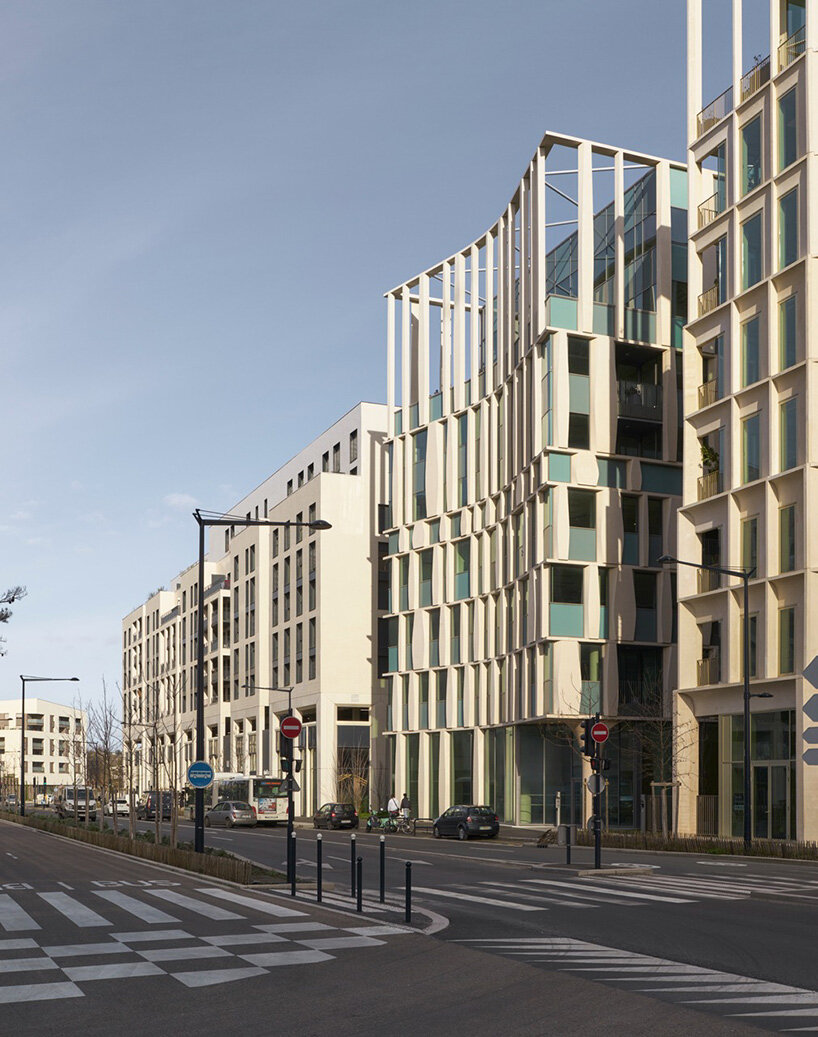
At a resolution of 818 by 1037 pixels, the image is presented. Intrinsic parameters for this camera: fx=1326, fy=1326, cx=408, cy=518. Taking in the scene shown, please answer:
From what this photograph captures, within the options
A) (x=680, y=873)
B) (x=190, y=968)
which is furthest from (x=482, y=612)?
(x=190, y=968)

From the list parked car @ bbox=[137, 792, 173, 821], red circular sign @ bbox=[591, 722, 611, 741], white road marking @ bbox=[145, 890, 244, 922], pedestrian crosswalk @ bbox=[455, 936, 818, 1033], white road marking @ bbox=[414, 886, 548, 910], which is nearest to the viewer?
pedestrian crosswalk @ bbox=[455, 936, 818, 1033]

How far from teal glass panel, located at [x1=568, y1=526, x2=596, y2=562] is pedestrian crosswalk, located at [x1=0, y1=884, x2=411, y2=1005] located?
108 ft

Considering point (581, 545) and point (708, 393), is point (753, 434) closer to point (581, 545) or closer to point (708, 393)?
point (708, 393)

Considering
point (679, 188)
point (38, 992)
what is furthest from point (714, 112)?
point (38, 992)

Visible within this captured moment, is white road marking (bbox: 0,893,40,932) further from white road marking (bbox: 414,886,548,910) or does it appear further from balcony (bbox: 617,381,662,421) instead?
balcony (bbox: 617,381,662,421)

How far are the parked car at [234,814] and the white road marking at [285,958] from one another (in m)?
55.1

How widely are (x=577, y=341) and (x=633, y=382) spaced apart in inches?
144

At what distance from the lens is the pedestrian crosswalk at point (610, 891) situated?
21.5 meters

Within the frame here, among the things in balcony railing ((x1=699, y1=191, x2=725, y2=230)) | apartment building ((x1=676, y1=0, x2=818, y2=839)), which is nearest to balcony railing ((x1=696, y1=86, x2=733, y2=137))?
apartment building ((x1=676, y1=0, x2=818, y2=839))

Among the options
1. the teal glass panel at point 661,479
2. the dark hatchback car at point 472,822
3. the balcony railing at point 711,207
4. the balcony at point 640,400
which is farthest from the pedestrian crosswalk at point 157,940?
the balcony at point 640,400

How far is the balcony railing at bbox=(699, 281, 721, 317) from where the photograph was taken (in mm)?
48625

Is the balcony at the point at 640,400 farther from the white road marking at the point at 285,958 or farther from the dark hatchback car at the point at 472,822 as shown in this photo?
the white road marking at the point at 285,958

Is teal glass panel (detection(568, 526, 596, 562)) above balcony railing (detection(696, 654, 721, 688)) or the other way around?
above

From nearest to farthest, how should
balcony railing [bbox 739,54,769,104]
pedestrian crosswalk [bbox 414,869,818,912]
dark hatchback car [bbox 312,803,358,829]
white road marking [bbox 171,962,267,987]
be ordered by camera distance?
1. white road marking [bbox 171,962,267,987]
2. pedestrian crosswalk [bbox 414,869,818,912]
3. balcony railing [bbox 739,54,769,104]
4. dark hatchback car [bbox 312,803,358,829]
